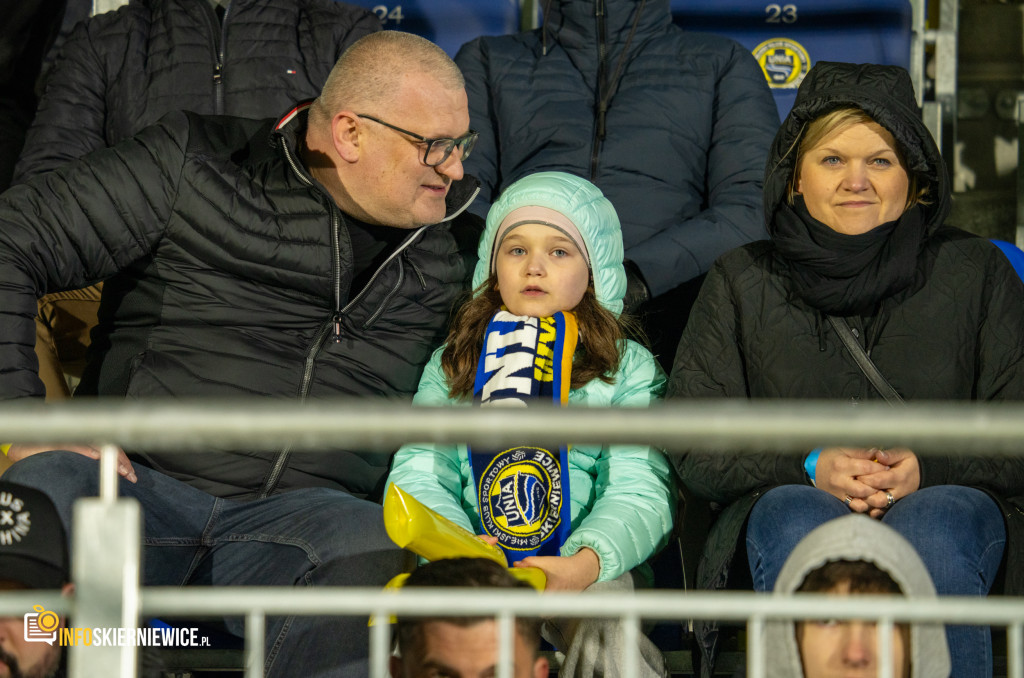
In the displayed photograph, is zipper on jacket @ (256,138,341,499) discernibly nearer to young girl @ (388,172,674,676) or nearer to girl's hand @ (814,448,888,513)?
young girl @ (388,172,674,676)

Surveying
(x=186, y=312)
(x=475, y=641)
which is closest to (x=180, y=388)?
(x=186, y=312)

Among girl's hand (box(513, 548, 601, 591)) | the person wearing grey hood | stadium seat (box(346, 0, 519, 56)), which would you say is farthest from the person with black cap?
stadium seat (box(346, 0, 519, 56))

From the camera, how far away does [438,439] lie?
1237 millimetres

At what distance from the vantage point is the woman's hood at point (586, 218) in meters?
2.73

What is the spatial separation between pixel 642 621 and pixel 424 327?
0.91 metres

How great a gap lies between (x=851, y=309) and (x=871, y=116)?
0.42 m

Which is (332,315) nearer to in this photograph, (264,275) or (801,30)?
(264,275)

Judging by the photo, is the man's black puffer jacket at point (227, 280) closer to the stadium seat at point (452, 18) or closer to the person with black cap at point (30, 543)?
the person with black cap at point (30, 543)

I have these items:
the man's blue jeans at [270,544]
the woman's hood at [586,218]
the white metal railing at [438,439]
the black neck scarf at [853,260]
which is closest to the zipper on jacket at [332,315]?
the man's blue jeans at [270,544]

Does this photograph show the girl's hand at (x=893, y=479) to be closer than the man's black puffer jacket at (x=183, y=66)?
Yes

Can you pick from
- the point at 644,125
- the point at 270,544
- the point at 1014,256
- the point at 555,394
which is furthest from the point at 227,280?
the point at 1014,256

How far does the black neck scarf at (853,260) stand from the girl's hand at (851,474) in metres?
0.37

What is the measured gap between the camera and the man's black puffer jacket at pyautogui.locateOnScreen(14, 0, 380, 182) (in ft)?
11.3

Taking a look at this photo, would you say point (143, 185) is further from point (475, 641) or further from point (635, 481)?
point (475, 641)
